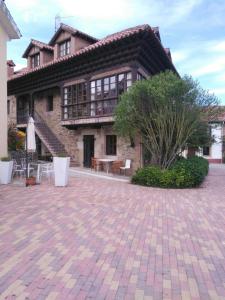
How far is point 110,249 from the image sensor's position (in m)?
4.72

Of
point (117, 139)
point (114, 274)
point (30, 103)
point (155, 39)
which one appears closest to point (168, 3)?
point (155, 39)

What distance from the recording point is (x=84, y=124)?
1750 centimetres

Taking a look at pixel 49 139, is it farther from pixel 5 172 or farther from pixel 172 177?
pixel 172 177

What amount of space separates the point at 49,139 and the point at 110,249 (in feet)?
51.5

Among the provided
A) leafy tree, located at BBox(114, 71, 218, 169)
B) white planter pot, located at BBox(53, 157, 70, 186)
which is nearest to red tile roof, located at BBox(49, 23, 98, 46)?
leafy tree, located at BBox(114, 71, 218, 169)

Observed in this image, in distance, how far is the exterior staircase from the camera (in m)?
19.0

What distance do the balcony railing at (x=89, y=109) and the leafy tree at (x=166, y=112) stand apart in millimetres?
2638

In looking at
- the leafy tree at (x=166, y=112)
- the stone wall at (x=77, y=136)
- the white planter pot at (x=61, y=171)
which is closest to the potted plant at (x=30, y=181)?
the white planter pot at (x=61, y=171)

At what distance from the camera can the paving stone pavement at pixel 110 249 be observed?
350cm

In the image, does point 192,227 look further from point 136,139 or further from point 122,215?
point 136,139

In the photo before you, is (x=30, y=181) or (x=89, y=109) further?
(x=89, y=109)

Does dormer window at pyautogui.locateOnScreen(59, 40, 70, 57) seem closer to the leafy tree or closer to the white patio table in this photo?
the white patio table

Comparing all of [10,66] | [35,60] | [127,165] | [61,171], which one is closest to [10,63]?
[10,66]

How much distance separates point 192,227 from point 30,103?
18941 millimetres
